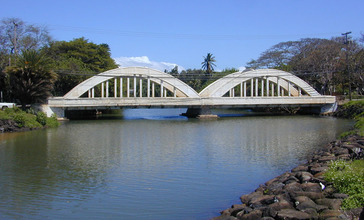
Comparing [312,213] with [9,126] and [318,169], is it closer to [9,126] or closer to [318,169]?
[318,169]

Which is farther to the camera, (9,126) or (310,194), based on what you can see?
(9,126)

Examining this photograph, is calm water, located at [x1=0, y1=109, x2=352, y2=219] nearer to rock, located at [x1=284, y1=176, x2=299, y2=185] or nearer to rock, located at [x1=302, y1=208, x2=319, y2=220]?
rock, located at [x1=284, y1=176, x2=299, y2=185]

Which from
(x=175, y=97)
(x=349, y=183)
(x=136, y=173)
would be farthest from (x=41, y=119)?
(x=349, y=183)

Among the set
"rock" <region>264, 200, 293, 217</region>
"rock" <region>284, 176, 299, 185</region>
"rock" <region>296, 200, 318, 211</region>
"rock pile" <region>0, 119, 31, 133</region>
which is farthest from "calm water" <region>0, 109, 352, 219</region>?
"rock pile" <region>0, 119, 31, 133</region>

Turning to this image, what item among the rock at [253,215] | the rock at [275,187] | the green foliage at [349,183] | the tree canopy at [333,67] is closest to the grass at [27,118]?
the rock at [275,187]

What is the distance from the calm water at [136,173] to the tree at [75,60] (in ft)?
89.3

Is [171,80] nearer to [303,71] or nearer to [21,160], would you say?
[303,71]

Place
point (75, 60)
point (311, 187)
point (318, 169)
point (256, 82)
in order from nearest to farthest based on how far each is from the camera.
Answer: point (311, 187) → point (318, 169) → point (256, 82) → point (75, 60)

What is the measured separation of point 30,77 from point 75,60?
17610 mm

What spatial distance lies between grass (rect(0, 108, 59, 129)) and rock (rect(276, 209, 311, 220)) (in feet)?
95.3

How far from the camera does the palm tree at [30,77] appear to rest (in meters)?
37.9

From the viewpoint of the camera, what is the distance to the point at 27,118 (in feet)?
113

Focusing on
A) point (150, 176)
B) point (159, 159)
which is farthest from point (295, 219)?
point (159, 159)

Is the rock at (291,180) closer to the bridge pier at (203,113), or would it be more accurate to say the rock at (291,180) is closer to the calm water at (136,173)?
the calm water at (136,173)
